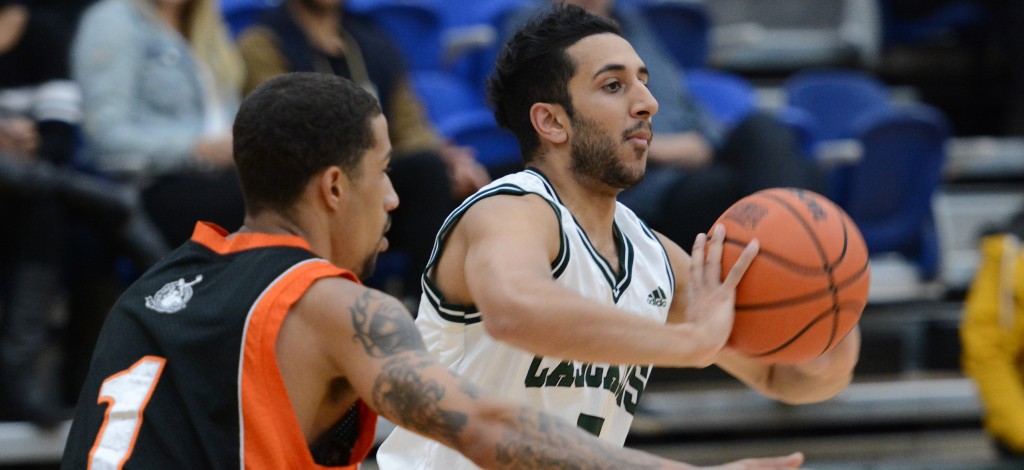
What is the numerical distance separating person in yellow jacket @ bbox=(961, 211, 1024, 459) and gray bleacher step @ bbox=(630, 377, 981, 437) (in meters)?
0.36

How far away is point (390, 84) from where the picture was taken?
5398 millimetres

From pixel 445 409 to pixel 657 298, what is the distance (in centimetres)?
104

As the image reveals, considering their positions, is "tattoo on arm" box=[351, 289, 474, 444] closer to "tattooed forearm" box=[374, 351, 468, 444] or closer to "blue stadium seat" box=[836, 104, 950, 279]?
"tattooed forearm" box=[374, 351, 468, 444]

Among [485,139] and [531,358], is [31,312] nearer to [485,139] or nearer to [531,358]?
[485,139]

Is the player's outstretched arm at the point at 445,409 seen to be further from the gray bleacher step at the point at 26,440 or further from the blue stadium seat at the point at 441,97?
the blue stadium seat at the point at 441,97

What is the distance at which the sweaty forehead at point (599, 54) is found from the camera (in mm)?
2986

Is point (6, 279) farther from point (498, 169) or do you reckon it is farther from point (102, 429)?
point (102, 429)

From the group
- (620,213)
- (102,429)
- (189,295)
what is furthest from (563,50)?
(102,429)

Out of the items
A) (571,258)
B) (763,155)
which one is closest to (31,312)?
(571,258)

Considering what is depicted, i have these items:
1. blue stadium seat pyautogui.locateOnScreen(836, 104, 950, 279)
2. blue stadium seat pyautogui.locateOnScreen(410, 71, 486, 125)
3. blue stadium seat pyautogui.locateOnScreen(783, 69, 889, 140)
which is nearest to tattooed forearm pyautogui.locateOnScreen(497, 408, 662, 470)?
blue stadium seat pyautogui.locateOnScreen(410, 71, 486, 125)

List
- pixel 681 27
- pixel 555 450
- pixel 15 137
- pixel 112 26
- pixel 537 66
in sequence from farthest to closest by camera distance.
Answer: pixel 681 27
pixel 112 26
pixel 15 137
pixel 537 66
pixel 555 450

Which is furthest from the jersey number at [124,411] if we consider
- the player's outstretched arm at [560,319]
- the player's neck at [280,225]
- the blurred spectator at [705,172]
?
the blurred spectator at [705,172]

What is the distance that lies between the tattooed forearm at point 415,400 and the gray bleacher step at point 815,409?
334 centimetres

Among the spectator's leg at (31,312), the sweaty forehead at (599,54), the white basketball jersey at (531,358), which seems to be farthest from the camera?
the spectator's leg at (31,312)
